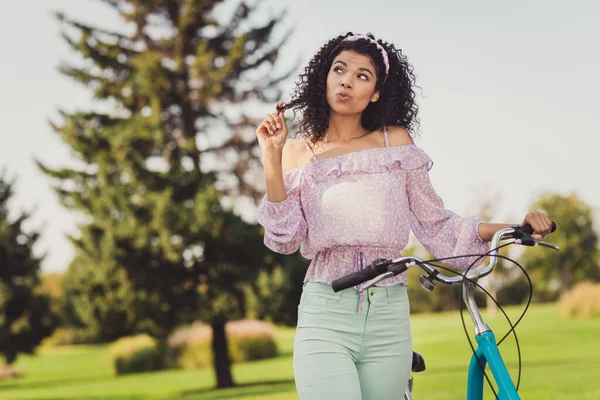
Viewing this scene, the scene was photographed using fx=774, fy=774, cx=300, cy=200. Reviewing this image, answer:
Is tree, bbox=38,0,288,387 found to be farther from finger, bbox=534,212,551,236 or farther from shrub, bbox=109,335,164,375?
finger, bbox=534,212,551,236

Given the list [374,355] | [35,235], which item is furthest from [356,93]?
[35,235]

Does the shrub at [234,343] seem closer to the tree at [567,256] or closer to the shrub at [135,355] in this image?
the shrub at [135,355]

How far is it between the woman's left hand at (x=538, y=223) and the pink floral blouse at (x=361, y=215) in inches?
10.2

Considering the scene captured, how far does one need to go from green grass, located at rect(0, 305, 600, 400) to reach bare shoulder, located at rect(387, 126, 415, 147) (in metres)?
8.73

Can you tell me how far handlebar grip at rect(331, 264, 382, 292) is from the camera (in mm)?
2338

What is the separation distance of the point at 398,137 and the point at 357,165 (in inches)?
10.8

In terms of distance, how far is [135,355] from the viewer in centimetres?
2177

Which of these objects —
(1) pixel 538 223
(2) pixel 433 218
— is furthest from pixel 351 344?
(1) pixel 538 223

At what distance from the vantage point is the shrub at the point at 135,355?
2148 cm

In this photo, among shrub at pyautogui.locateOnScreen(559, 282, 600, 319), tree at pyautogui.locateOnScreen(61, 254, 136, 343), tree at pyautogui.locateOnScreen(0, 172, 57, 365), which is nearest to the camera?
tree at pyautogui.locateOnScreen(61, 254, 136, 343)

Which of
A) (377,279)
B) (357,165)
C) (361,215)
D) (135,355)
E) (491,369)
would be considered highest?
(357,165)

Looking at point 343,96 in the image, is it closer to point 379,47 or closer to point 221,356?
point 379,47

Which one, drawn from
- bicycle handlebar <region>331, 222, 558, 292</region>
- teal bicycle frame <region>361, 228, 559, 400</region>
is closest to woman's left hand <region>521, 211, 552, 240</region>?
teal bicycle frame <region>361, 228, 559, 400</region>

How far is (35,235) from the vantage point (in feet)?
61.0
